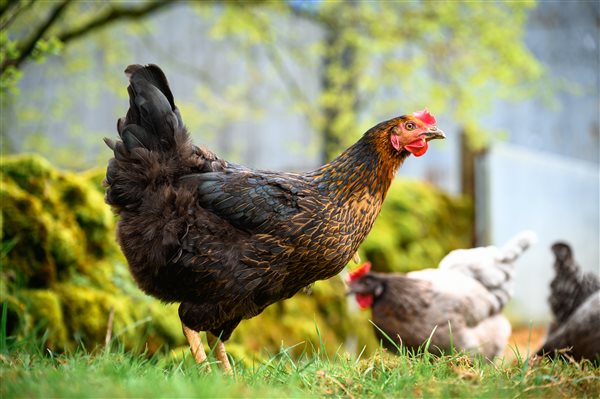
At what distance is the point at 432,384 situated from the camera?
2.50 metres

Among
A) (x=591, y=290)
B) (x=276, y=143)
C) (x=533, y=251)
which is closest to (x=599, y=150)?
(x=533, y=251)

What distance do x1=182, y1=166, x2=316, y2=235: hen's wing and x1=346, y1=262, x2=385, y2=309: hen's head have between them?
1.72 m

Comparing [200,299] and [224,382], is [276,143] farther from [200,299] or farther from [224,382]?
[224,382]

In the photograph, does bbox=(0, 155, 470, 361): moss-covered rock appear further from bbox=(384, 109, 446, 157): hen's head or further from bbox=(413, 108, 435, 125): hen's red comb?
bbox=(413, 108, 435, 125): hen's red comb

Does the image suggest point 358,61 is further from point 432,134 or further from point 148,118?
point 148,118

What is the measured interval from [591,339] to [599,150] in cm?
764

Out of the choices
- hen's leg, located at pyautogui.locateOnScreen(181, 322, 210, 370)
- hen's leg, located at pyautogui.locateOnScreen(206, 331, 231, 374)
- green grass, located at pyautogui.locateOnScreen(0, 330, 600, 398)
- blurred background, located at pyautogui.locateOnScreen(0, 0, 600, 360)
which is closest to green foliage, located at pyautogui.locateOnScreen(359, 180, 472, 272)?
blurred background, located at pyautogui.locateOnScreen(0, 0, 600, 360)

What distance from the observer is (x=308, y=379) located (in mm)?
2754

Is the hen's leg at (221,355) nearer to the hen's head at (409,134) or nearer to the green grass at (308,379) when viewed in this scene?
the green grass at (308,379)

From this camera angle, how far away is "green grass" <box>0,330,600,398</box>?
6.89ft

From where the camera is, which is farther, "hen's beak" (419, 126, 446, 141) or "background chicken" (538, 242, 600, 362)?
"background chicken" (538, 242, 600, 362)

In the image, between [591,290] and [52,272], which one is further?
[591,290]

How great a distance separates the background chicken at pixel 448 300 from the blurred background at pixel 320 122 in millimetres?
1330

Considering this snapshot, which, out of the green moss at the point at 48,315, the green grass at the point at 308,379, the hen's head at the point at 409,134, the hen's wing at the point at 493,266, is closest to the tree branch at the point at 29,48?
the green moss at the point at 48,315
